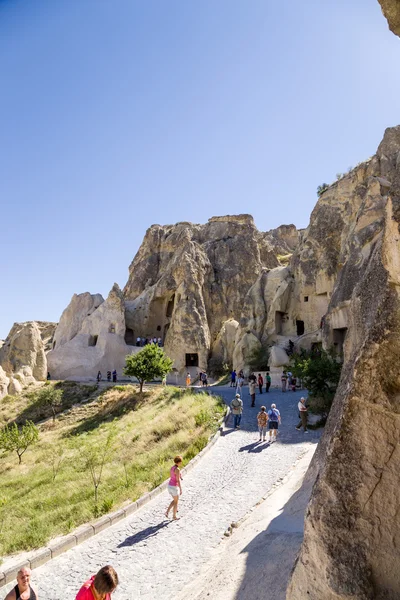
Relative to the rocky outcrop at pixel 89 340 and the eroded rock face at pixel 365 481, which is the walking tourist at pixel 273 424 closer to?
the eroded rock face at pixel 365 481

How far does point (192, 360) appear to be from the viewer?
113 ft

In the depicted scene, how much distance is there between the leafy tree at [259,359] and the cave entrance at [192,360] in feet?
22.6

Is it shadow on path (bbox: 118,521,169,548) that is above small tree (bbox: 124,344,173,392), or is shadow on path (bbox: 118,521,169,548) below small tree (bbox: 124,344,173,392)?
below

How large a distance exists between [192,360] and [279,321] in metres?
7.93

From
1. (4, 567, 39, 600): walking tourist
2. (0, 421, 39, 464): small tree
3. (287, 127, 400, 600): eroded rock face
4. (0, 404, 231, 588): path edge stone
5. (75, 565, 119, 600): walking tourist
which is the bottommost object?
(0, 421, 39, 464): small tree

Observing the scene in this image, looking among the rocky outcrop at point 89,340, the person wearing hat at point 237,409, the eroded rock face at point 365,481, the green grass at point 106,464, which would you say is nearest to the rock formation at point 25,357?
the rocky outcrop at point 89,340

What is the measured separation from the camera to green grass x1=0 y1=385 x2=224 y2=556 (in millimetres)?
9281

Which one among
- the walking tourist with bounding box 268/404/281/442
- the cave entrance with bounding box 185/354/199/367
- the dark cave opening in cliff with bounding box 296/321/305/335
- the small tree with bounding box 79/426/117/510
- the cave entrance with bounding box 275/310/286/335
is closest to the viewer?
the walking tourist with bounding box 268/404/281/442

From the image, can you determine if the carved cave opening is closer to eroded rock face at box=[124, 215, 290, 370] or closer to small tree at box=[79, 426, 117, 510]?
eroded rock face at box=[124, 215, 290, 370]

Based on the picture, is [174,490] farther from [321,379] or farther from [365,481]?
[321,379]

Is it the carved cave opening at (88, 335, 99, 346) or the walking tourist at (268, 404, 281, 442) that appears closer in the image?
the walking tourist at (268, 404, 281, 442)

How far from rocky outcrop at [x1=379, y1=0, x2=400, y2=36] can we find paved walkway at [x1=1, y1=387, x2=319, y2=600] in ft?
21.8

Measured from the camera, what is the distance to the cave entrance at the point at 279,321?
31031 millimetres

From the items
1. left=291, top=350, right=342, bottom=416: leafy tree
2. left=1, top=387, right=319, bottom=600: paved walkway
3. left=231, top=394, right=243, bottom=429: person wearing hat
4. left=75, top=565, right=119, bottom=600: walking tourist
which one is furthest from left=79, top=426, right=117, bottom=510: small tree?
left=75, top=565, right=119, bottom=600: walking tourist
